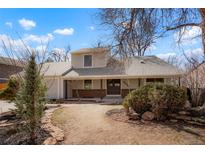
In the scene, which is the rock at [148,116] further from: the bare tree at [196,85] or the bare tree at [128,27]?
the bare tree at [128,27]

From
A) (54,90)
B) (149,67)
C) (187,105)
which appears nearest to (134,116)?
(187,105)

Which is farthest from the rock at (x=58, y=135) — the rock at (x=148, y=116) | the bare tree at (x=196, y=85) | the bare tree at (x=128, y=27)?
the bare tree at (x=196, y=85)

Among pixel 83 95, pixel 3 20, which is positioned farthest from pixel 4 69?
pixel 3 20

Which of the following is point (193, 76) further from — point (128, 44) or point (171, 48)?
point (128, 44)

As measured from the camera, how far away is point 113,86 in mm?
18109

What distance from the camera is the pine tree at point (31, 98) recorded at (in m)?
6.09

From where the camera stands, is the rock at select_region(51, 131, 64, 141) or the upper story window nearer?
the rock at select_region(51, 131, 64, 141)

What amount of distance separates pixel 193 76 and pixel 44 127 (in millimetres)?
6233

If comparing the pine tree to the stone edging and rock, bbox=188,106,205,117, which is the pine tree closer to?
the stone edging

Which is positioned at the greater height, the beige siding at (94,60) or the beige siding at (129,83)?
the beige siding at (94,60)

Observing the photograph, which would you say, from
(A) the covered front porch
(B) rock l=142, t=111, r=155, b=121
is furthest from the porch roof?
(B) rock l=142, t=111, r=155, b=121

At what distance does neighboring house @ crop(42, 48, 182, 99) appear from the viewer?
662 inches

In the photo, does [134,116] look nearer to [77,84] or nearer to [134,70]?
[134,70]

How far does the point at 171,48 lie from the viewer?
1030 cm
